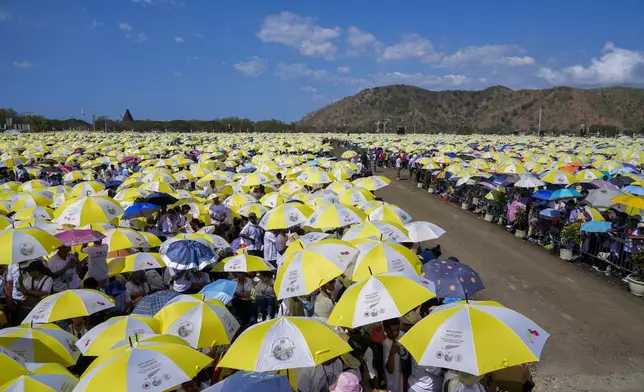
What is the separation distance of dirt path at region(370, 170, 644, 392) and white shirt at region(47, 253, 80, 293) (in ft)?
24.4

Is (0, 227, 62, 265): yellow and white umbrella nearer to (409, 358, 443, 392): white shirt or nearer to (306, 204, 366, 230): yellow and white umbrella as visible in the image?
(306, 204, 366, 230): yellow and white umbrella

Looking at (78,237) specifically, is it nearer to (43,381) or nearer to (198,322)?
(198,322)

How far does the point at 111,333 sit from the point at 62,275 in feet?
10.7

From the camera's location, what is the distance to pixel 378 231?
323 inches

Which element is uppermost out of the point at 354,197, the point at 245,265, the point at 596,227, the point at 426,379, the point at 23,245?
the point at 354,197

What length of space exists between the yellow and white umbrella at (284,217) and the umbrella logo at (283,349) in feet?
17.6

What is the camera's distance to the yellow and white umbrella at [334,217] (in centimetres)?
922

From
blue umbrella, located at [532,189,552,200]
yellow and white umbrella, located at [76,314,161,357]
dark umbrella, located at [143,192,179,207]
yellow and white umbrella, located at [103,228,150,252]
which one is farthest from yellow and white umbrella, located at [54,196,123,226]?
blue umbrella, located at [532,189,552,200]

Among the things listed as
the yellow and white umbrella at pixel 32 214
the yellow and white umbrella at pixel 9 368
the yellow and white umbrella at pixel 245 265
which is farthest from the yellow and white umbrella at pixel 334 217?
the yellow and white umbrella at pixel 32 214

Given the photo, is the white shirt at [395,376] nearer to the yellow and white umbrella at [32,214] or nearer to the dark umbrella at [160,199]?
the dark umbrella at [160,199]

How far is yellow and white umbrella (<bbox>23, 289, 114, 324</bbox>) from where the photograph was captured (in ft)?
18.6

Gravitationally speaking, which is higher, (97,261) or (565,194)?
(565,194)

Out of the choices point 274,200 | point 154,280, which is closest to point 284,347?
point 154,280

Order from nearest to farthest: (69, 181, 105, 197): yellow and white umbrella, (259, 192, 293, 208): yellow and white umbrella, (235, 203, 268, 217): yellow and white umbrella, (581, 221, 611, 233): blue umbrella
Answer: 1. (581, 221, 611, 233): blue umbrella
2. (235, 203, 268, 217): yellow and white umbrella
3. (259, 192, 293, 208): yellow and white umbrella
4. (69, 181, 105, 197): yellow and white umbrella
